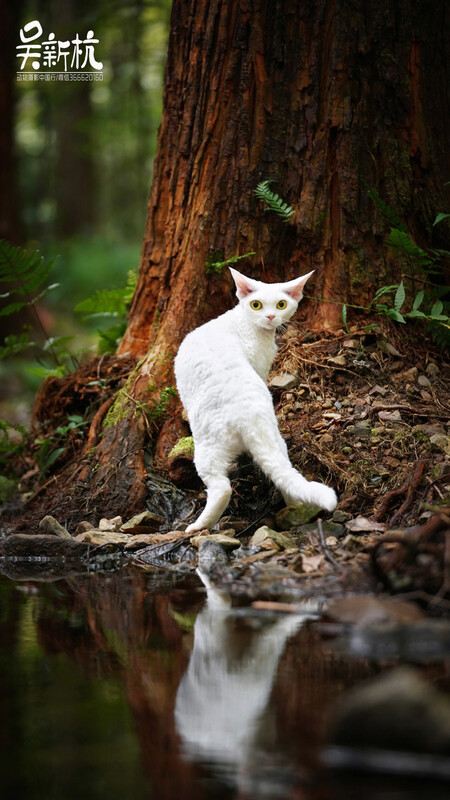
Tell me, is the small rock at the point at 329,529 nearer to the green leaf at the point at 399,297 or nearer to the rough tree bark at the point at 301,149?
the rough tree bark at the point at 301,149

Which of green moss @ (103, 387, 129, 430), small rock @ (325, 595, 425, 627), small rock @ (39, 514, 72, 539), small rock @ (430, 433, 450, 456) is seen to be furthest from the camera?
green moss @ (103, 387, 129, 430)

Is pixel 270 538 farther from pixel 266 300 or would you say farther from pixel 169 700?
pixel 169 700

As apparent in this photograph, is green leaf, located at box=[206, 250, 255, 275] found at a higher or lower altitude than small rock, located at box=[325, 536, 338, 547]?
higher

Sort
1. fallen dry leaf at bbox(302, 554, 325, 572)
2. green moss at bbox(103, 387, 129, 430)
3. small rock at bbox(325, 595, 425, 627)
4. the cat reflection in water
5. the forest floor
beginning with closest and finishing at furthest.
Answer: the cat reflection in water, small rock at bbox(325, 595, 425, 627), the forest floor, fallen dry leaf at bbox(302, 554, 325, 572), green moss at bbox(103, 387, 129, 430)

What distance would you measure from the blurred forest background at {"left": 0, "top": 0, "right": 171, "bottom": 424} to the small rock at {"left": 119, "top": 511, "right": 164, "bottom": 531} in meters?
7.49

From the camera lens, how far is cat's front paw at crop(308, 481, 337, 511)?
368 cm

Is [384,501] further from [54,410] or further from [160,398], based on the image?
[54,410]

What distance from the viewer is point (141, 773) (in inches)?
72.3

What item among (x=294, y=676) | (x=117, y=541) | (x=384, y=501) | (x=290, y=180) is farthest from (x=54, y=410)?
(x=294, y=676)

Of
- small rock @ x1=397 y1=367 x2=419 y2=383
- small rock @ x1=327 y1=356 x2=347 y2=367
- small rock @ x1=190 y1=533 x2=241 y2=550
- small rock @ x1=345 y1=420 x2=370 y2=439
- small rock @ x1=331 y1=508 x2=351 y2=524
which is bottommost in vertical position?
small rock @ x1=190 y1=533 x2=241 y2=550

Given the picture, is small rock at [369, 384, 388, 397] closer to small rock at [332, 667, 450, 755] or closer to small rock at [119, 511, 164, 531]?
small rock at [119, 511, 164, 531]

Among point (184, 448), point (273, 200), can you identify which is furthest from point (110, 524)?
point (273, 200)

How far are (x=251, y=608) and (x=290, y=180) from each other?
3.29 m

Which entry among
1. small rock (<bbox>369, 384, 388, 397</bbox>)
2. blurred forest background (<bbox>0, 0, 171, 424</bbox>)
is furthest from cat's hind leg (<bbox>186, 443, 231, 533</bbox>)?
blurred forest background (<bbox>0, 0, 171, 424</bbox>)
